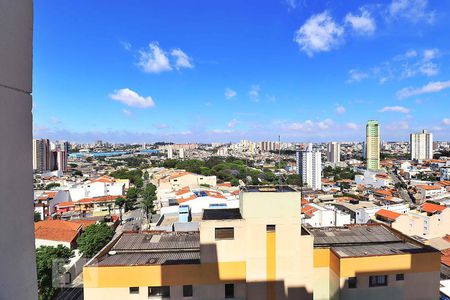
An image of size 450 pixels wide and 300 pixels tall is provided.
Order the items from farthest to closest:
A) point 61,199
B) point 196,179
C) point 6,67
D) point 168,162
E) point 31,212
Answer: point 168,162 → point 196,179 → point 61,199 → point 31,212 → point 6,67

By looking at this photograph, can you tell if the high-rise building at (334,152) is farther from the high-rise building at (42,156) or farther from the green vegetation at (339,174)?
the high-rise building at (42,156)

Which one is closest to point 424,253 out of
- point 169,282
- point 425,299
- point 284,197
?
point 425,299

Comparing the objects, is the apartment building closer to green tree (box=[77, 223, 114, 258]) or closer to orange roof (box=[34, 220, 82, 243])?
green tree (box=[77, 223, 114, 258])

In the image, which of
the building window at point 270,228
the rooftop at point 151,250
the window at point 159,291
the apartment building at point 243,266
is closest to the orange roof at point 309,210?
the rooftop at point 151,250

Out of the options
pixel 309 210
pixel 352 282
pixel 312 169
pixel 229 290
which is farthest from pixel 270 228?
pixel 312 169

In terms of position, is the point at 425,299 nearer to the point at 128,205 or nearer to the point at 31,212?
the point at 31,212

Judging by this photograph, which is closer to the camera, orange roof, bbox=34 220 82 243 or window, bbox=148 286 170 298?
window, bbox=148 286 170 298

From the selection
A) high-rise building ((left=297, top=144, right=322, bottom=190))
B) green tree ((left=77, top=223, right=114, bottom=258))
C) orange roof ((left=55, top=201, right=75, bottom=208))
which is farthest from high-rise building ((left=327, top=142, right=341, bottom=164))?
green tree ((left=77, top=223, right=114, bottom=258))
